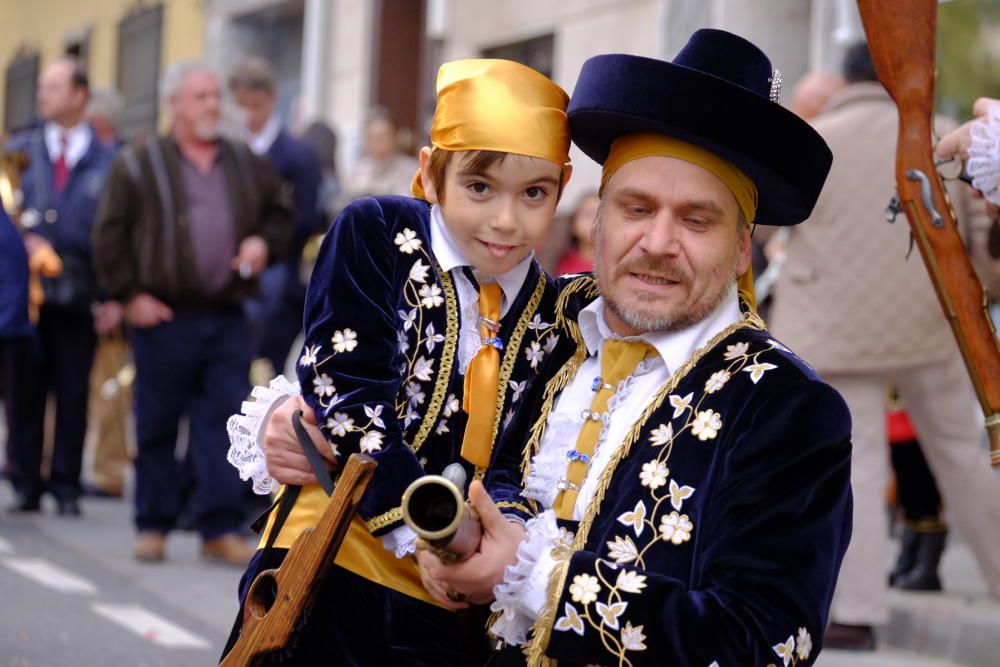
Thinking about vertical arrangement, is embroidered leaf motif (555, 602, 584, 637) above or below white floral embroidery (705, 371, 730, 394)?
below

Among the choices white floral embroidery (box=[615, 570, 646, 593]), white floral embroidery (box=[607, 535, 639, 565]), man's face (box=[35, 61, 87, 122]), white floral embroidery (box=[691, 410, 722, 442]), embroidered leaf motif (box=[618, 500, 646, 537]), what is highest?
man's face (box=[35, 61, 87, 122])

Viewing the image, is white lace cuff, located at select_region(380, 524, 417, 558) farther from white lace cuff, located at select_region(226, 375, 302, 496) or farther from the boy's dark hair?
the boy's dark hair

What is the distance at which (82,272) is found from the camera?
8898 millimetres

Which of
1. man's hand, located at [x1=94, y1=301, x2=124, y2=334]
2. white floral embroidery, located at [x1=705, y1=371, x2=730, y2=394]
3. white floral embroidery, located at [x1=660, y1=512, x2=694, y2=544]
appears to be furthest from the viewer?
man's hand, located at [x1=94, y1=301, x2=124, y2=334]

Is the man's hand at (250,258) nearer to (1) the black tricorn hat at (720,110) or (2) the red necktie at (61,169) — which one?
(2) the red necktie at (61,169)

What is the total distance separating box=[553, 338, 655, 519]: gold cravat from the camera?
2.87 metres

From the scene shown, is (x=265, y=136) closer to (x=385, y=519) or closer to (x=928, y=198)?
(x=928, y=198)

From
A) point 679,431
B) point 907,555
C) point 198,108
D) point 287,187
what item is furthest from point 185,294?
point 679,431

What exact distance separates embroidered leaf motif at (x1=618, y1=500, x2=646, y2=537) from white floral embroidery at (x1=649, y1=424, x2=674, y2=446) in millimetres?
106

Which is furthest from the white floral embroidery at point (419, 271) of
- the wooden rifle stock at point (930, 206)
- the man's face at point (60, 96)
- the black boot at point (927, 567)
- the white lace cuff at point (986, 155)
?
the man's face at point (60, 96)

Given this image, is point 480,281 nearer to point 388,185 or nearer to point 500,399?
point 500,399

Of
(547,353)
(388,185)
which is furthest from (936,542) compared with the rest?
(547,353)

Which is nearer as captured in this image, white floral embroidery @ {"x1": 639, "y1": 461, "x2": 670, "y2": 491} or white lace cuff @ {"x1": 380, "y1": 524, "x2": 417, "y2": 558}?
white floral embroidery @ {"x1": 639, "y1": 461, "x2": 670, "y2": 491}

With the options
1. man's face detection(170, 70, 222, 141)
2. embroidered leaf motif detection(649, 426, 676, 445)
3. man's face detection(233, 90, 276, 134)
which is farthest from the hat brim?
man's face detection(233, 90, 276, 134)
